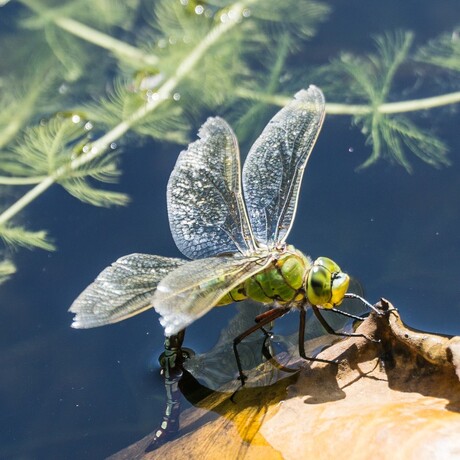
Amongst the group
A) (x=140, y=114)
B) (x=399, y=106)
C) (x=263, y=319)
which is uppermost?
(x=399, y=106)

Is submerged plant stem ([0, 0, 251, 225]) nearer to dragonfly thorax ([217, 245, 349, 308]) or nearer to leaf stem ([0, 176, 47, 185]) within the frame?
leaf stem ([0, 176, 47, 185])

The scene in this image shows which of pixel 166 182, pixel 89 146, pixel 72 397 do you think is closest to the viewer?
pixel 72 397

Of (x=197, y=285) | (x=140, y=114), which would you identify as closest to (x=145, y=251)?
(x=197, y=285)

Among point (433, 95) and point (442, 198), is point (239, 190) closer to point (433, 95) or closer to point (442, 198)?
point (442, 198)

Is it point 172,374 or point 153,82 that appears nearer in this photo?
point 172,374

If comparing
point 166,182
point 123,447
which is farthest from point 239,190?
point 123,447

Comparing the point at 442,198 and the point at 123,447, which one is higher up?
the point at 442,198

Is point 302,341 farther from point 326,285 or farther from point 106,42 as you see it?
point 106,42
